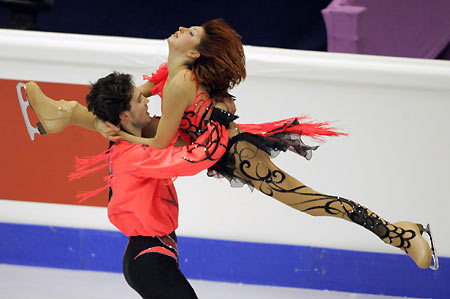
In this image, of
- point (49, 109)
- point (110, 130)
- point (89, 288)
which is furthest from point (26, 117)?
point (89, 288)

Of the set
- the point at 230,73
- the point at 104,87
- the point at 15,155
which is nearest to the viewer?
the point at 104,87

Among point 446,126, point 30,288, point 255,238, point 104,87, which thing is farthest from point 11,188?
point 446,126

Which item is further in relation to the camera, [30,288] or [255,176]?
[30,288]

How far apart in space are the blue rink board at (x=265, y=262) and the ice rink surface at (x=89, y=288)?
5cm

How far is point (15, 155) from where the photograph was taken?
10.8ft

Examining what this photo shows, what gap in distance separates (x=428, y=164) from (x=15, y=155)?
208cm

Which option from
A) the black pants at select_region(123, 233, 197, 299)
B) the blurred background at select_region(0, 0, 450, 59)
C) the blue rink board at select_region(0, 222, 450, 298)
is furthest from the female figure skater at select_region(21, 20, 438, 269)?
the blurred background at select_region(0, 0, 450, 59)

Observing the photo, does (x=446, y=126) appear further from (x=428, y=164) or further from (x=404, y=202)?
(x=404, y=202)

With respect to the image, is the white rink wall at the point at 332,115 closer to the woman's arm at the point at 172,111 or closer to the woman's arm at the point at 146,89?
the woman's arm at the point at 146,89

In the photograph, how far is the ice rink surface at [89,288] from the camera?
3.01m

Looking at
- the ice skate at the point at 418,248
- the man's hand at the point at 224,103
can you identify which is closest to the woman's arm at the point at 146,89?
the man's hand at the point at 224,103

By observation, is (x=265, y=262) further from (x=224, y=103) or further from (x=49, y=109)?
(x=49, y=109)

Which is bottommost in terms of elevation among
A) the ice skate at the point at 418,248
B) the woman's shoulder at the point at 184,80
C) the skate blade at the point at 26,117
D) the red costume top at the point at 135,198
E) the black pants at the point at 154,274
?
the ice skate at the point at 418,248

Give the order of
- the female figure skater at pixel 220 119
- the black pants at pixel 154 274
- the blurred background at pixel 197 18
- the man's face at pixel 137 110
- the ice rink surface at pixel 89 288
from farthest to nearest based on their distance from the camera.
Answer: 1. the blurred background at pixel 197 18
2. the ice rink surface at pixel 89 288
3. the female figure skater at pixel 220 119
4. the man's face at pixel 137 110
5. the black pants at pixel 154 274
